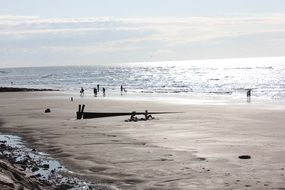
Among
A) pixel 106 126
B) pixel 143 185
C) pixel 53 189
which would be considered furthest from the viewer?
pixel 106 126

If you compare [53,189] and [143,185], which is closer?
[53,189]

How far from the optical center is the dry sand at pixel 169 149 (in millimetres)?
14641

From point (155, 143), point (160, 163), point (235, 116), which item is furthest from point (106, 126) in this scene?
point (160, 163)

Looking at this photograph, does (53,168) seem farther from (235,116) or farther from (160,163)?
(235,116)

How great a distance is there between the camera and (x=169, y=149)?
2025cm

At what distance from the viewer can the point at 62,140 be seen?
2383 centimetres

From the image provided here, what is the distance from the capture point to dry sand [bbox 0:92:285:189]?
576 inches

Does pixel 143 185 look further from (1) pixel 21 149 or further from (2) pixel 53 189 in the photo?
(1) pixel 21 149

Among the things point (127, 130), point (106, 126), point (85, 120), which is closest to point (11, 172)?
point (127, 130)

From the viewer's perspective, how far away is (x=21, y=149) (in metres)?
21.1

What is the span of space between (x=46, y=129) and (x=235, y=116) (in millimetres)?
14750

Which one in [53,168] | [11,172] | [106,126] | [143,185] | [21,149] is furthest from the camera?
[106,126]

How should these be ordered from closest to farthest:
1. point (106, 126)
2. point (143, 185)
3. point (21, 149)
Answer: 1. point (143, 185)
2. point (21, 149)
3. point (106, 126)

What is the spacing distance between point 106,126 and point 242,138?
9.93 metres
